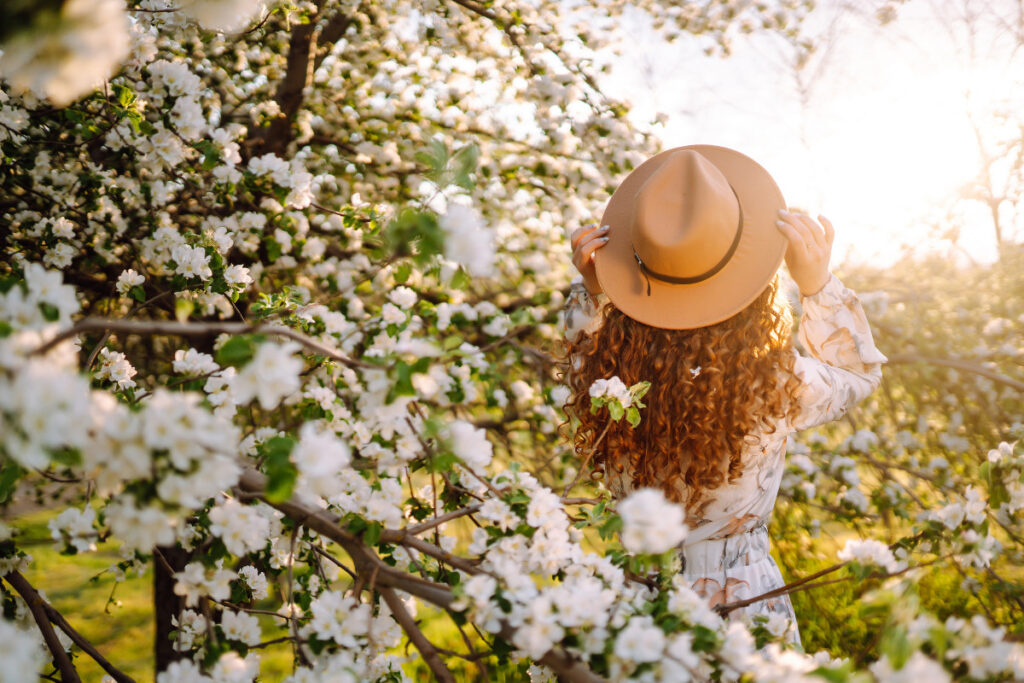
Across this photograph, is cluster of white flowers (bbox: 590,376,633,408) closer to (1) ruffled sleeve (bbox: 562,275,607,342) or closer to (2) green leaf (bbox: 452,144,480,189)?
(1) ruffled sleeve (bbox: 562,275,607,342)

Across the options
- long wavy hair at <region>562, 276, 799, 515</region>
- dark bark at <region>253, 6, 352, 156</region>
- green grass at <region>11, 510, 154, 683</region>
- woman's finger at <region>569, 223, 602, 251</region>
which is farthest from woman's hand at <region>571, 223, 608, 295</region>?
green grass at <region>11, 510, 154, 683</region>

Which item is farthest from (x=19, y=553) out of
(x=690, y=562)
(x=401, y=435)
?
(x=690, y=562)

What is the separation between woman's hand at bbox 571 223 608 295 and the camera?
185 cm

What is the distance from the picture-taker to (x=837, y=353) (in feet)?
5.89

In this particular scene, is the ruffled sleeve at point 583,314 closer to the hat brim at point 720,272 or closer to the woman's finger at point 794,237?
the hat brim at point 720,272

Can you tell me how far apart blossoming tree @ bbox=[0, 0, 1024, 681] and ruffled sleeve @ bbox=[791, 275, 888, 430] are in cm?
37

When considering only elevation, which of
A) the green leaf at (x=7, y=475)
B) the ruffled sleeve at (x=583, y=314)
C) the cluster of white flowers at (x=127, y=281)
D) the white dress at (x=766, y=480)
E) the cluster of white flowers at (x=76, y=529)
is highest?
the cluster of white flowers at (x=127, y=281)

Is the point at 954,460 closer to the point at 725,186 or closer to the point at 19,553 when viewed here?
the point at 725,186

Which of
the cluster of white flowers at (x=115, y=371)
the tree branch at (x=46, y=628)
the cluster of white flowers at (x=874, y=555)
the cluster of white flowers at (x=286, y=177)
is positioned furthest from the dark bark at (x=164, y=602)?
the cluster of white flowers at (x=874, y=555)

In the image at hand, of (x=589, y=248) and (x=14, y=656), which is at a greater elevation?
(x=14, y=656)

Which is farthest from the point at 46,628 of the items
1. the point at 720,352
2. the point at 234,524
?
Answer: the point at 720,352

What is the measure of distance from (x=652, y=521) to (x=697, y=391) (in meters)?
0.67

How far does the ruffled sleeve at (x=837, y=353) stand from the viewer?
1.65 m

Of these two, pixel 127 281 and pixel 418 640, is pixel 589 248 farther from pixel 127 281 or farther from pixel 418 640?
pixel 127 281
